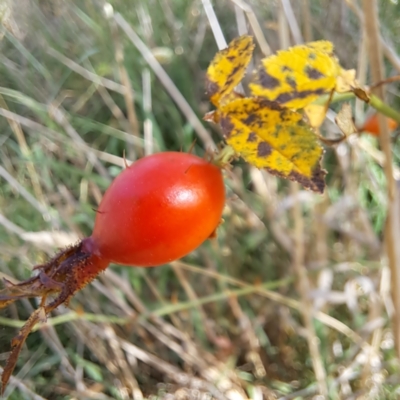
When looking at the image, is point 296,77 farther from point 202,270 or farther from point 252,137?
point 202,270

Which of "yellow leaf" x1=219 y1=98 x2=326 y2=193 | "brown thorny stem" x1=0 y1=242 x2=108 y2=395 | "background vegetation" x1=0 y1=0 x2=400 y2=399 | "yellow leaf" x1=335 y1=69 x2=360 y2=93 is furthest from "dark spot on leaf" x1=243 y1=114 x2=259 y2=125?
"background vegetation" x1=0 y1=0 x2=400 y2=399

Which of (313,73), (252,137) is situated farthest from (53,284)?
(313,73)

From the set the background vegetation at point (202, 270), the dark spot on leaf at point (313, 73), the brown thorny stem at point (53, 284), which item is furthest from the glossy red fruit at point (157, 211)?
the background vegetation at point (202, 270)

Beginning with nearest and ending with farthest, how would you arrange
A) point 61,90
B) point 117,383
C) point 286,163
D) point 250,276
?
1. point 286,163
2. point 117,383
3. point 250,276
4. point 61,90

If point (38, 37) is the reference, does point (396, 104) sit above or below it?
below

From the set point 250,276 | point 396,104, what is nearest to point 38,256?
point 250,276

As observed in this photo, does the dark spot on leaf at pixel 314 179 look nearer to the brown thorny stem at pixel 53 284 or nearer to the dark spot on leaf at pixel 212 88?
the dark spot on leaf at pixel 212 88

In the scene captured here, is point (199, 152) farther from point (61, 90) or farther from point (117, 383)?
point (117, 383)
